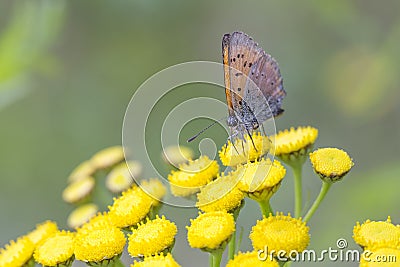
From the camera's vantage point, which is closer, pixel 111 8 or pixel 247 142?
pixel 247 142

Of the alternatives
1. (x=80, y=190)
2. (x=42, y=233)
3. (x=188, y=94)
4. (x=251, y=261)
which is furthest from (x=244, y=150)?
(x=188, y=94)

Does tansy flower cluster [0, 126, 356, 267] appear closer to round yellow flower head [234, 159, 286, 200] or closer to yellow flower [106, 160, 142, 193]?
round yellow flower head [234, 159, 286, 200]

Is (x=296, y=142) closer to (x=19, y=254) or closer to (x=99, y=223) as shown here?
(x=99, y=223)

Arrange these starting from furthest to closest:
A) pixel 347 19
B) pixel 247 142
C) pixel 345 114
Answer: pixel 345 114 → pixel 347 19 → pixel 247 142

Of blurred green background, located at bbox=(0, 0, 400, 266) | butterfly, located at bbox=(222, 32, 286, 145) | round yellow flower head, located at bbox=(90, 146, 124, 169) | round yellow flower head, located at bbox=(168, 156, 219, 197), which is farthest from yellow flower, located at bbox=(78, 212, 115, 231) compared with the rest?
blurred green background, located at bbox=(0, 0, 400, 266)

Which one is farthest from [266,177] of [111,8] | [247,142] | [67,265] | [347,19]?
[111,8]

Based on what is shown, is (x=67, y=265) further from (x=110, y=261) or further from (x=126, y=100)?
(x=126, y=100)
